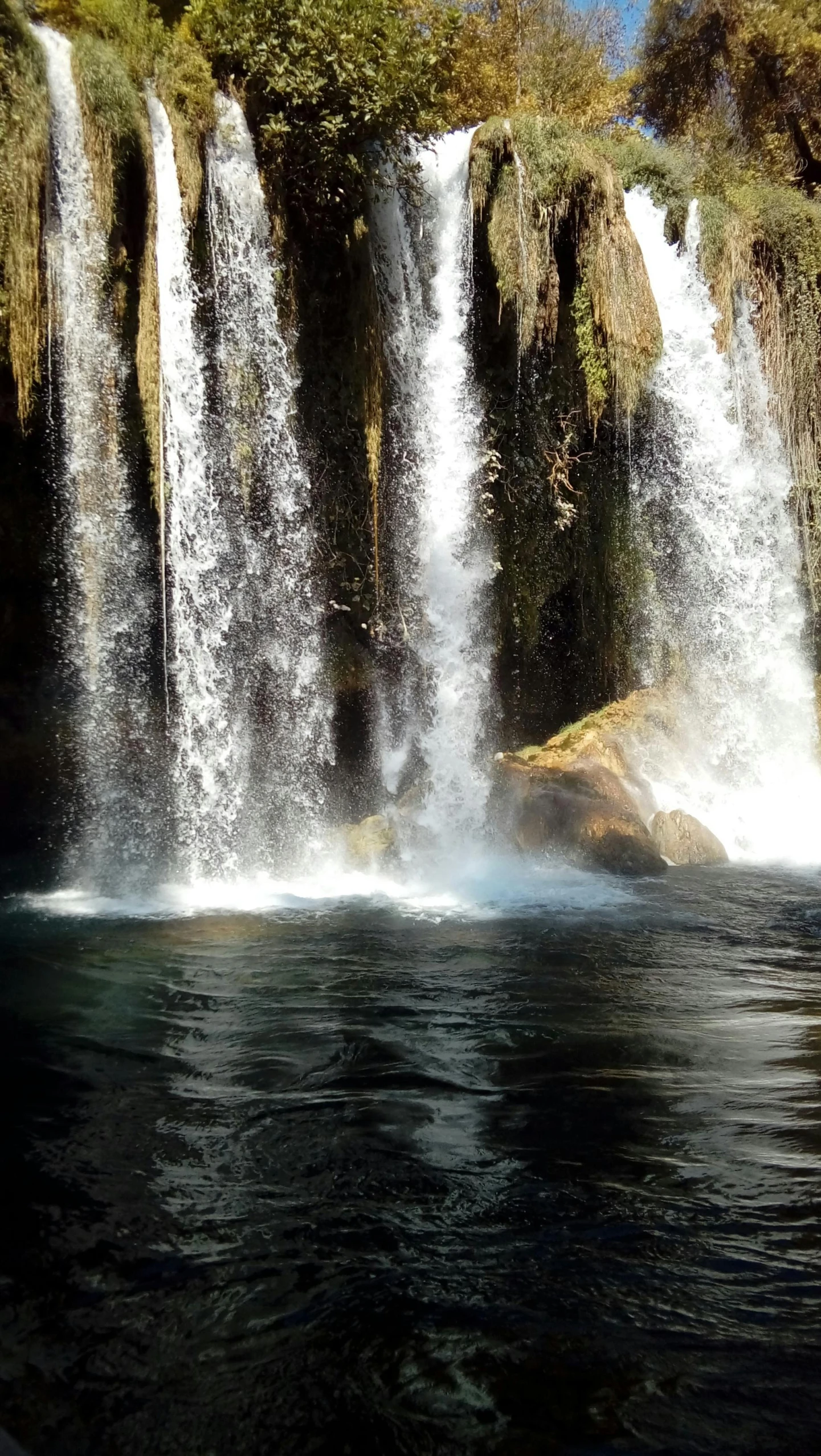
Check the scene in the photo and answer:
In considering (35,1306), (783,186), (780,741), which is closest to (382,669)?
(780,741)

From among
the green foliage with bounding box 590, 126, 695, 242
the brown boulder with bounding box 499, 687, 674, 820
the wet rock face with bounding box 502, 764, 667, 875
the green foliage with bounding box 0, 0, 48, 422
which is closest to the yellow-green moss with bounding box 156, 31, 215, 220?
the green foliage with bounding box 0, 0, 48, 422

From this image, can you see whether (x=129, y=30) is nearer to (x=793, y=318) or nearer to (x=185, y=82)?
(x=185, y=82)

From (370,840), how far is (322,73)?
8.30m

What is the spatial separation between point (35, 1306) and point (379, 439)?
1080 centimetres

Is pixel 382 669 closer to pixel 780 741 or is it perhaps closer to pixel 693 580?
pixel 693 580

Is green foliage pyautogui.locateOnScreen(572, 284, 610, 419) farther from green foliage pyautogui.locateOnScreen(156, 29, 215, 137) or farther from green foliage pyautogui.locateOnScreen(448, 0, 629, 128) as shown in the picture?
green foliage pyautogui.locateOnScreen(448, 0, 629, 128)

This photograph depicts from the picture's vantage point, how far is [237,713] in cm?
1179

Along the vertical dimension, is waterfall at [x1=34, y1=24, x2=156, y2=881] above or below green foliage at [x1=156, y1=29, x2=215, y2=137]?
below

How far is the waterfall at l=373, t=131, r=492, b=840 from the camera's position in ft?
43.1

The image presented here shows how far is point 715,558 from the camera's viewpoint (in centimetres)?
1546

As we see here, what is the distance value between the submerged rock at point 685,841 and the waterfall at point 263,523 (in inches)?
160

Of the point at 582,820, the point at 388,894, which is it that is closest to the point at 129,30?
the point at 388,894

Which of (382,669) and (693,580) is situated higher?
(693,580)

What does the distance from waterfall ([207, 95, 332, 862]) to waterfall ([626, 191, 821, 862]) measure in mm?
5750
